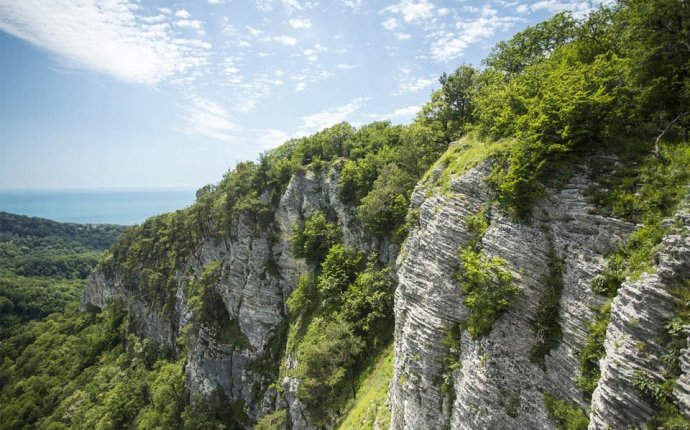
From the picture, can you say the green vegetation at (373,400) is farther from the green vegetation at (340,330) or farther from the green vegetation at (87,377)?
the green vegetation at (87,377)

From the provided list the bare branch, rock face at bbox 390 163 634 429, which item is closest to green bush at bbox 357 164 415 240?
rock face at bbox 390 163 634 429

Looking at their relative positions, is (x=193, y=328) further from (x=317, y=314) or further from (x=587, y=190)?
(x=587, y=190)

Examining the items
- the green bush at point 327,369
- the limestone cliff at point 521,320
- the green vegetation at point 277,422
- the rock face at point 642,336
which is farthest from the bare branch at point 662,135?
the green vegetation at point 277,422

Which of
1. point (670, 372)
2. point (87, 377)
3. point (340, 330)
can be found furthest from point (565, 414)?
point (87, 377)

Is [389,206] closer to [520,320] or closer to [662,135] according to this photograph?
[520,320]

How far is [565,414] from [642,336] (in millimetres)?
5094

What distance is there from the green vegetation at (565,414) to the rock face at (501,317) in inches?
9.4

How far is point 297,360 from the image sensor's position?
110 ft

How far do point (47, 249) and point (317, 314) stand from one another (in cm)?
23048

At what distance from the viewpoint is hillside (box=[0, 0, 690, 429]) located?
1115cm

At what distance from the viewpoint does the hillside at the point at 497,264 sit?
11.1 meters

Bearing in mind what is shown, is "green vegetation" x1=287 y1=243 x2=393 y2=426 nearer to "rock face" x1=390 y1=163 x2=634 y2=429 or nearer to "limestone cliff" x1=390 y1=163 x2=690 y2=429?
"limestone cliff" x1=390 y1=163 x2=690 y2=429

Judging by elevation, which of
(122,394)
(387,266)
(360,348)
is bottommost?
(122,394)

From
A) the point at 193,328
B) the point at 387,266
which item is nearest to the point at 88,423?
the point at 193,328
